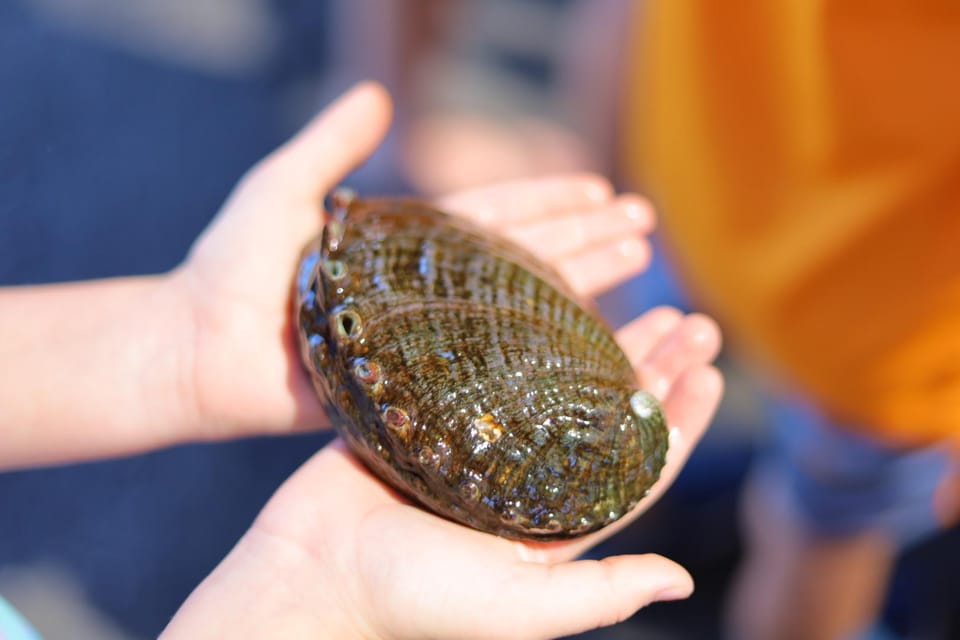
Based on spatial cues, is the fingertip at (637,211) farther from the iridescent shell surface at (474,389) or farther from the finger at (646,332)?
the iridescent shell surface at (474,389)

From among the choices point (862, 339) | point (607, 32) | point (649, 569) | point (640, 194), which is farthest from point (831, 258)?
point (607, 32)

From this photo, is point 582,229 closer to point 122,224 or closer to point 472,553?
point 472,553

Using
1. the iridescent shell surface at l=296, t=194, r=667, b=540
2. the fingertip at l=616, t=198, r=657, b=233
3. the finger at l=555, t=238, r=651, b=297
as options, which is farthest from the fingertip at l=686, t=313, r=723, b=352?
the fingertip at l=616, t=198, r=657, b=233

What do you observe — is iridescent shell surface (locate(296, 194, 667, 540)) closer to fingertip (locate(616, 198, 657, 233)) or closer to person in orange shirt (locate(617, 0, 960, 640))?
fingertip (locate(616, 198, 657, 233))

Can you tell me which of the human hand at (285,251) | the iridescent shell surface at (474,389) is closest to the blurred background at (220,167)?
the human hand at (285,251)

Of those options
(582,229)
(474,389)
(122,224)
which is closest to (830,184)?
(582,229)

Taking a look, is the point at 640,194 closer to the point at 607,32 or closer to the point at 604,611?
the point at 607,32
